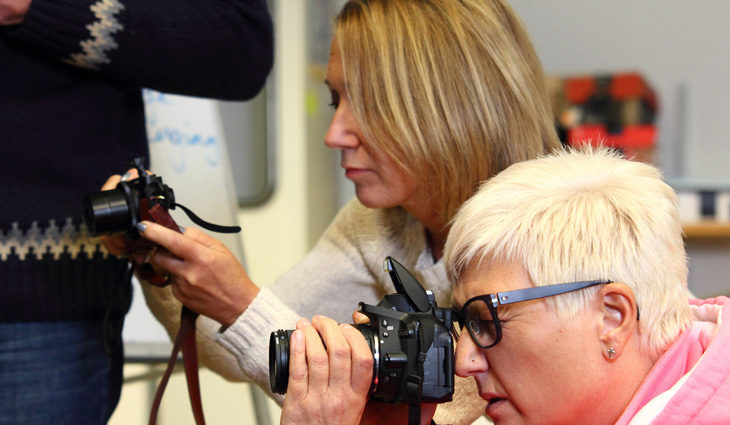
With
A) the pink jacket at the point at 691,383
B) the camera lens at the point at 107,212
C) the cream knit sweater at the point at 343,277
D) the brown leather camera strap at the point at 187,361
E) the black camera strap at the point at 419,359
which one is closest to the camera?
the pink jacket at the point at 691,383

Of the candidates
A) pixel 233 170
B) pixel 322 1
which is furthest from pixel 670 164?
pixel 233 170

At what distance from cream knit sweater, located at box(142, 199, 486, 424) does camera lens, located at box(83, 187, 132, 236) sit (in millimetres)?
242

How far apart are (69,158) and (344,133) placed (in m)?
0.38

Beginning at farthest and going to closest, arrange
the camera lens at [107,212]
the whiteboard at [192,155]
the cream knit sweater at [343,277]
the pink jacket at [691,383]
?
the whiteboard at [192,155]
the cream knit sweater at [343,277]
the camera lens at [107,212]
the pink jacket at [691,383]

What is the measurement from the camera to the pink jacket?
29.0 inches

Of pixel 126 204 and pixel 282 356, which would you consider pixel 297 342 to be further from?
pixel 126 204

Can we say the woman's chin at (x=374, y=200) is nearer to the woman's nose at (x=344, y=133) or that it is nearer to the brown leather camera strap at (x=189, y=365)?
the woman's nose at (x=344, y=133)

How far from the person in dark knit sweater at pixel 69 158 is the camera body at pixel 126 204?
79mm

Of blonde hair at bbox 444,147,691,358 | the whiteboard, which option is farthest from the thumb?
the whiteboard

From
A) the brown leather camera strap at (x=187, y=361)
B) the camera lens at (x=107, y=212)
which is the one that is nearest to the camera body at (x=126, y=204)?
the camera lens at (x=107, y=212)

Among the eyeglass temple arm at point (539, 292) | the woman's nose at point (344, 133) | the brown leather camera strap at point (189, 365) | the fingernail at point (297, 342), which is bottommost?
the brown leather camera strap at point (189, 365)

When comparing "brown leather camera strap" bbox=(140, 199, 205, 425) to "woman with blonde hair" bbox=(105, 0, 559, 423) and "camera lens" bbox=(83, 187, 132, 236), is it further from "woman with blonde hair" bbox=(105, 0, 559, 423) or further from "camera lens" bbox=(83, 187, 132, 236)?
"camera lens" bbox=(83, 187, 132, 236)

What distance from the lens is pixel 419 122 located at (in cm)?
113

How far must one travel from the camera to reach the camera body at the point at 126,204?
3.18 feet
